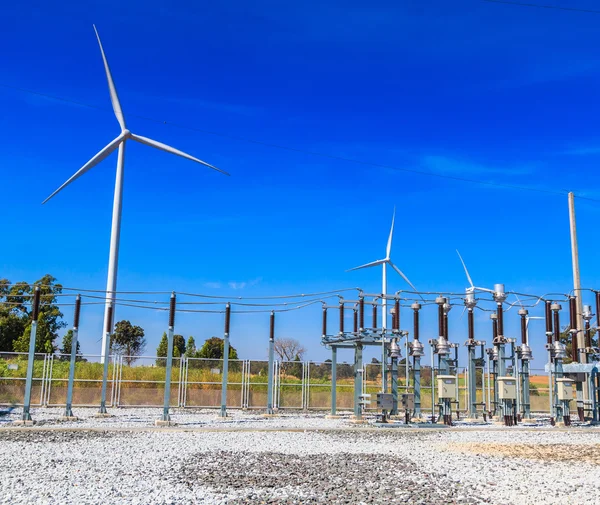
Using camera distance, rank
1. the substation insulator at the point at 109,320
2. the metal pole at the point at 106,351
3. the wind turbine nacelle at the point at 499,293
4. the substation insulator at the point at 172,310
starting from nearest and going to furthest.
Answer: the substation insulator at the point at 172,310
the metal pole at the point at 106,351
the substation insulator at the point at 109,320
the wind turbine nacelle at the point at 499,293

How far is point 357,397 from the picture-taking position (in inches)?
927

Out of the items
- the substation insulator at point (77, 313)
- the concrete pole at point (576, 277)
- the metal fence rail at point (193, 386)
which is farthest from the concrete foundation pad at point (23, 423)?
the concrete pole at point (576, 277)

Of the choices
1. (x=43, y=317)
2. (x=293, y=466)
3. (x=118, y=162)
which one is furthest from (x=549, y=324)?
(x=43, y=317)

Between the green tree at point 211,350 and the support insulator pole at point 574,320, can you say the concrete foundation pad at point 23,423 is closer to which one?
the support insulator pole at point 574,320

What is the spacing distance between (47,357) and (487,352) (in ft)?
60.5

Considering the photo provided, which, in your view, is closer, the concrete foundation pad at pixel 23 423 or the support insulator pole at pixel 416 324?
the concrete foundation pad at pixel 23 423

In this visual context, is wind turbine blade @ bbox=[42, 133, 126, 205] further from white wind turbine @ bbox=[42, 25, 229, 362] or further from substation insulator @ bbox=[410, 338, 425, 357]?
substation insulator @ bbox=[410, 338, 425, 357]

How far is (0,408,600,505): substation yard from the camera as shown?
9.12m

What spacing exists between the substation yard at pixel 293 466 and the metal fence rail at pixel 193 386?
9897 mm

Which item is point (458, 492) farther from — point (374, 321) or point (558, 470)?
point (374, 321)

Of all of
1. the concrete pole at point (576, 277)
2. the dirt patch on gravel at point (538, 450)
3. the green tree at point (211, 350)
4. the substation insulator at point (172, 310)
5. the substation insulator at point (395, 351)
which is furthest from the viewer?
the green tree at point (211, 350)

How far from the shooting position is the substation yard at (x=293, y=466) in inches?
359

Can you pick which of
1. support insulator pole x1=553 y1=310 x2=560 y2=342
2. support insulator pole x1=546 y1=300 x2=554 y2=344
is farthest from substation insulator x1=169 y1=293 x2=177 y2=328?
support insulator pole x1=553 y1=310 x2=560 y2=342

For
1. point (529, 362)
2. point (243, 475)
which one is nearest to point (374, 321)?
point (529, 362)
